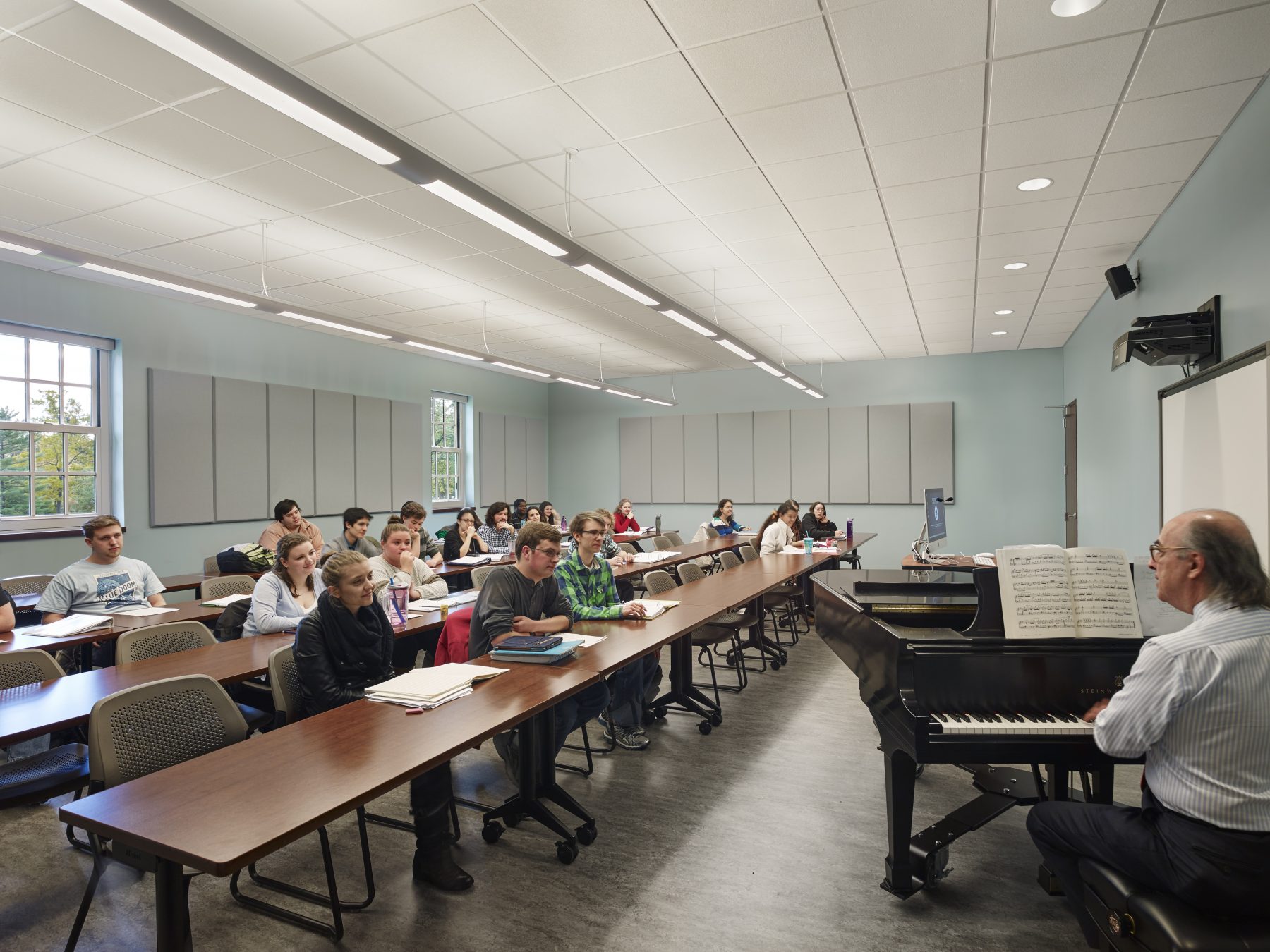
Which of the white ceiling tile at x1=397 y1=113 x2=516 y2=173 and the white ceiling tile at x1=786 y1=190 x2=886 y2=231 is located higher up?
the white ceiling tile at x1=397 y1=113 x2=516 y2=173

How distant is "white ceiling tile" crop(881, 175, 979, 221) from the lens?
4.21m

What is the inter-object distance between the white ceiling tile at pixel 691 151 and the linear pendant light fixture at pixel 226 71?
4.95 feet

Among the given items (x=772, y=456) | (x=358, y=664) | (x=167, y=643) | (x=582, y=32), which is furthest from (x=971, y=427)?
(x=167, y=643)

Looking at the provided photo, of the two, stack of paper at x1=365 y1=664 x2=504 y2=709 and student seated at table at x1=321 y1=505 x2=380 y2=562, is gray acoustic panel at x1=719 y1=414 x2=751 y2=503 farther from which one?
stack of paper at x1=365 y1=664 x2=504 y2=709

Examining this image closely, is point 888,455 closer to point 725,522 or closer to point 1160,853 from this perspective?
point 725,522

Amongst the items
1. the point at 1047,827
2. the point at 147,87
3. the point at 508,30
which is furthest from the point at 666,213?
the point at 1047,827

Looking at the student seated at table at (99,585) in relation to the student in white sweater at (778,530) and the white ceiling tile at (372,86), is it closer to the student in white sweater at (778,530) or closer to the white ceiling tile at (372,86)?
the white ceiling tile at (372,86)

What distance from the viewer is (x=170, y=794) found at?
5.45 feet

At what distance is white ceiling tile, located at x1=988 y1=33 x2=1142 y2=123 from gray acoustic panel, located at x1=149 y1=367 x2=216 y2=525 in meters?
7.12

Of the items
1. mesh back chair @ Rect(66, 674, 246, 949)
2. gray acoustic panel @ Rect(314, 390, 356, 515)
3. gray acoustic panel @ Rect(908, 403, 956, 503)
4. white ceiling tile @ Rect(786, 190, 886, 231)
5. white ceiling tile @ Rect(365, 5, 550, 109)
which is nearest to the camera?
mesh back chair @ Rect(66, 674, 246, 949)

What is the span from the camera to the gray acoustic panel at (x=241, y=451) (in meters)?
7.32

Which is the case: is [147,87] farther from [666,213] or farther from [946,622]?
[946,622]

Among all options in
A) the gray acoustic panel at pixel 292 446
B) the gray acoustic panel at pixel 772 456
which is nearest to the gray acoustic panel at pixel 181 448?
the gray acoustic panel at pixel 292 446

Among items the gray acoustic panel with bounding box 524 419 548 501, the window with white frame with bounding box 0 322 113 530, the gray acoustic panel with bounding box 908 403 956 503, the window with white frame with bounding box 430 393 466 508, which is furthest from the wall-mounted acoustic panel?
the window with white frame with bounding box 0 322 113 530
